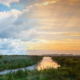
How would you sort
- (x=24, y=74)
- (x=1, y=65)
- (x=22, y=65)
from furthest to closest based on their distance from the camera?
1. (x=22, y=65)
2. (x=1, y=65)
3. (x=24, y=74)

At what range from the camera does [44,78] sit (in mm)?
10938

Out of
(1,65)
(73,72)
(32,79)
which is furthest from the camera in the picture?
(1,65)

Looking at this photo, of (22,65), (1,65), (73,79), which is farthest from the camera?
(22,65)

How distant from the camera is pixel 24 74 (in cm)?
1273

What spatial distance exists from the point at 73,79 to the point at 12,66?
511 inches

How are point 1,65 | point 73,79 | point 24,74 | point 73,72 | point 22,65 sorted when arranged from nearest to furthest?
point 73,79, point 24,74, point 73,72, point 1,65, point 22,65

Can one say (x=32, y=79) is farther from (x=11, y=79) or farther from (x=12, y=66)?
(x=12, y=66)

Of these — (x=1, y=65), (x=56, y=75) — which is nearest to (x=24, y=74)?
(x=56, y=75)

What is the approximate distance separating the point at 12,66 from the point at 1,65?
1882 millimetres

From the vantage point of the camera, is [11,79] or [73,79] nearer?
[11,79]

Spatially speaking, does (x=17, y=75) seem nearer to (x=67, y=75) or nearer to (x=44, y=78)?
(x=44, y=78)

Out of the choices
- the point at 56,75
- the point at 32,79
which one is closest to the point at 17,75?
the point at 32,79

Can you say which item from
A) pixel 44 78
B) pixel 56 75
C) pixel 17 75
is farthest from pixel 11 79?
pixel 56 75

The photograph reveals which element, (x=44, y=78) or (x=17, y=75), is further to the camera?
(x=17, y=75)
